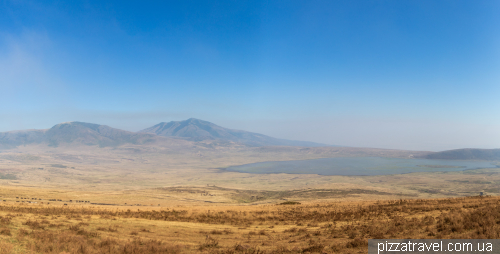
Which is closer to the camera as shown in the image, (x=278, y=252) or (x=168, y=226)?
(x=278, y=252)

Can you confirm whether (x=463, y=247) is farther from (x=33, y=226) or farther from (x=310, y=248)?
(x=33, y=226)

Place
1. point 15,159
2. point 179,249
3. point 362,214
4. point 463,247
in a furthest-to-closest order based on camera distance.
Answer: point 15,159 → point 362,214 → point 179,249 → point 463,247

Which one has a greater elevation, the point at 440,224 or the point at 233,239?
the point at 440,224

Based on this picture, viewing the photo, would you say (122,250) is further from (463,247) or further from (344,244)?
(463,247)

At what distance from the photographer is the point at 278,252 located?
11.1 m

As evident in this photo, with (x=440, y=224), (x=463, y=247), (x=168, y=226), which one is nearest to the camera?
(x=463, y=247)

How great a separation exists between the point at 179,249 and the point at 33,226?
31.1 ft

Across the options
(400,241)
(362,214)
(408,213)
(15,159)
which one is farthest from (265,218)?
(15,159)

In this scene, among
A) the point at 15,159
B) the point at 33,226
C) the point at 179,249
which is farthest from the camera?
the point at 15,159

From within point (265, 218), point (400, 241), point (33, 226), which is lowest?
point (265, 218)

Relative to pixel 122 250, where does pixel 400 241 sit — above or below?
above

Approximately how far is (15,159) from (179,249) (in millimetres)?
261684

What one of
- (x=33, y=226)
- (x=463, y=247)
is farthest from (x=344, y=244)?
(x=33, y=226)

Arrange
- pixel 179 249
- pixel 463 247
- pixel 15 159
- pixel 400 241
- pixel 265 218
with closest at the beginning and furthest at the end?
pixel 463 247 → pixel 400 241 → pixel 179 249 → pixel 265 218 → pixel 15 159
